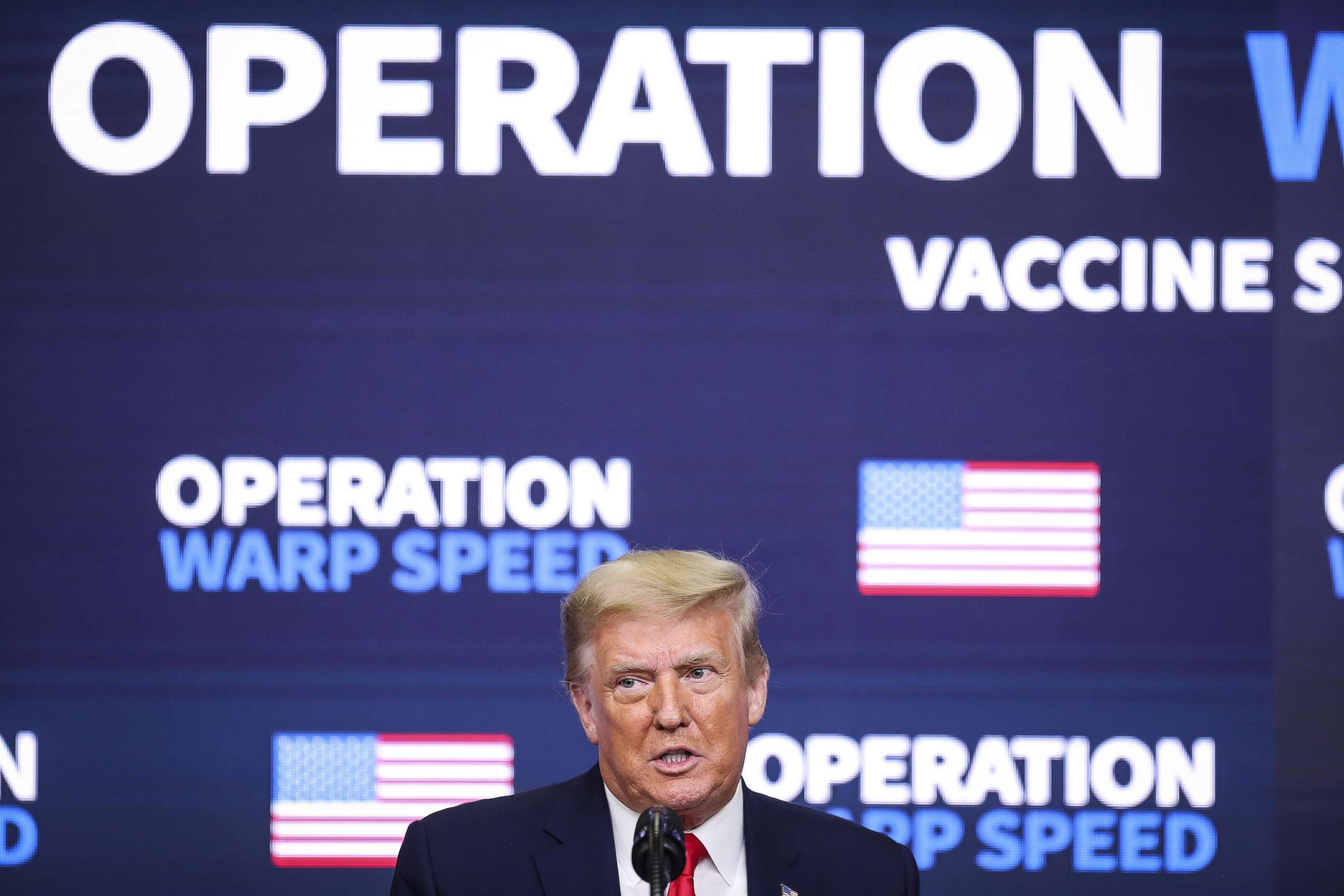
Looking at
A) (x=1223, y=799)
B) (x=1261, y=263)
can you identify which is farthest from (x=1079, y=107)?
(x=1223, y=799)

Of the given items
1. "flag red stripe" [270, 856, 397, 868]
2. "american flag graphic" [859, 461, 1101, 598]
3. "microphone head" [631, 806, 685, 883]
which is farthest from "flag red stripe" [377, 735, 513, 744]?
"microphone head" [631, 806, 685, 883]

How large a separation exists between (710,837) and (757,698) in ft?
0.66

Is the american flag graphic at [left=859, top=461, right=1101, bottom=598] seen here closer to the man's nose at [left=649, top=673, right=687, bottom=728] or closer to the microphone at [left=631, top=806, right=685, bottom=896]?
the man's nose at [left=649, top=673, right=687, bottom=728]

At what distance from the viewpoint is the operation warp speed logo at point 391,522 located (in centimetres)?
295

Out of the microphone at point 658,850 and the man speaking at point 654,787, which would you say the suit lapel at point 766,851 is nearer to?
the man speaking at point 654,787

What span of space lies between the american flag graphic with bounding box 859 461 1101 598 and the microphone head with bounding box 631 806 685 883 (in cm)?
163

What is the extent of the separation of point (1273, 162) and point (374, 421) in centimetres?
202

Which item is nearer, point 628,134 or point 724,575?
point 724,575

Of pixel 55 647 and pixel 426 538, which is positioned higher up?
pixel 426 538

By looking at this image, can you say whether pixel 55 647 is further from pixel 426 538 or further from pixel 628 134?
pixel 628 134

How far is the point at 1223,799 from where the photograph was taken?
2.93 meters

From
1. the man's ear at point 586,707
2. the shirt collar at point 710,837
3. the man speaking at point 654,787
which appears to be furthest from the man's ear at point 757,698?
the man's ear at point 586,707

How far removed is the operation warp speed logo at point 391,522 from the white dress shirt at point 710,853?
1.12m

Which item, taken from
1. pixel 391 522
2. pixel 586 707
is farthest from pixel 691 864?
pixel 391 522
